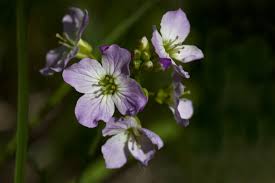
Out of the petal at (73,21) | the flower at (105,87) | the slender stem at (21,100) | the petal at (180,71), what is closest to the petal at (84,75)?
the flower at (105,87)

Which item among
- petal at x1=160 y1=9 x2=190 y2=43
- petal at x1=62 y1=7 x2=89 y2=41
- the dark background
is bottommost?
the dark background

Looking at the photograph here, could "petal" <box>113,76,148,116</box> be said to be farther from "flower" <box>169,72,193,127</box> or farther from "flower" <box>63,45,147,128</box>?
"flower" <box>169,72,193,127</box>

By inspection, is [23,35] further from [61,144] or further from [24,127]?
[61,144]

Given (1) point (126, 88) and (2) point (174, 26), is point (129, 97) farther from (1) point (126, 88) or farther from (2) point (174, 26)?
(2) point (174, 26)

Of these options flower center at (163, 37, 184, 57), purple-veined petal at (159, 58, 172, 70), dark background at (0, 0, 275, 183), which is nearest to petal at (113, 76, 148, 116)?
purple-veined petal at (159, 58, 172, 70)

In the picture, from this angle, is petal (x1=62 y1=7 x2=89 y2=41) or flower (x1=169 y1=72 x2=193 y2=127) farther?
petal (x1=62 y1=7 x2=89 y2=41)

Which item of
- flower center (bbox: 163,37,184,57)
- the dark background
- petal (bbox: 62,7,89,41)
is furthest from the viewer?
the dark background

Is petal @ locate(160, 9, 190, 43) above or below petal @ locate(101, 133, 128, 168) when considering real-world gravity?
above
